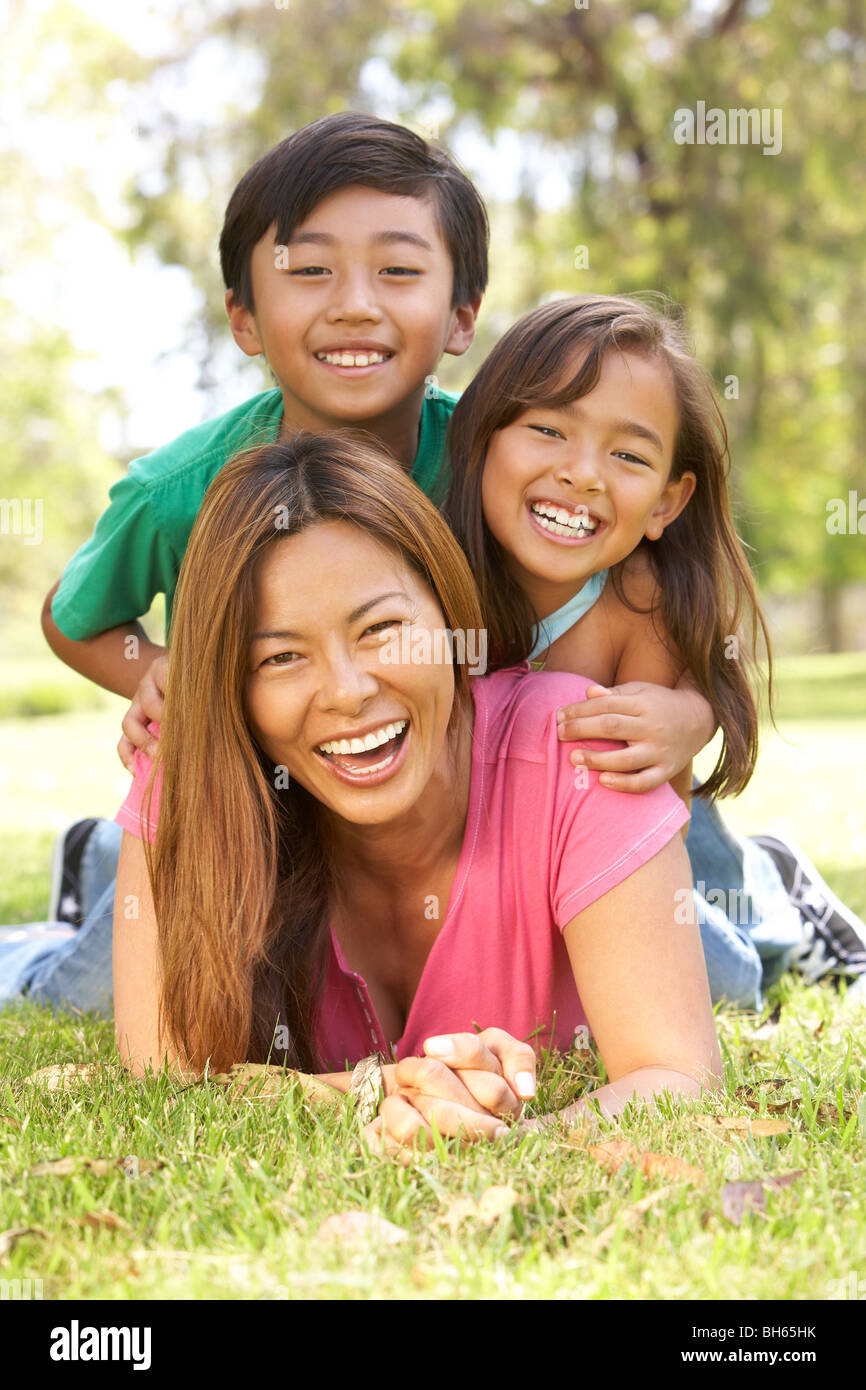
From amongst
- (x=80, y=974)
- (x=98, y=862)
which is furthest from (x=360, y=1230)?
(x=98, y=862)

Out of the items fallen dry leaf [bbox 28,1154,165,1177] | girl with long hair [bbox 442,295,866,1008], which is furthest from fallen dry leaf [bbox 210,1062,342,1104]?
girl with long hair [bbox 442,295,866,1008]

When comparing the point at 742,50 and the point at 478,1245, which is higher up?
the point at 742,50

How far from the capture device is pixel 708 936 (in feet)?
12.0

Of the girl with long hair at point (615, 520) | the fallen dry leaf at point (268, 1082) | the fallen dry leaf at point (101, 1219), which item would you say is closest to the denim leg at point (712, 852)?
the girl with long hair at point (615, 520)

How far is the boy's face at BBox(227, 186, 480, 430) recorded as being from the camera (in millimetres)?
3498

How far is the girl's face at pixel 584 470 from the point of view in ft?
10.7

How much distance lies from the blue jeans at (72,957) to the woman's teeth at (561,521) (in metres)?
1.71

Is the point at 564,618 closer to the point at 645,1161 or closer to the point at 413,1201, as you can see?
the point at 645,1161

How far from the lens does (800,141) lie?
12.5m

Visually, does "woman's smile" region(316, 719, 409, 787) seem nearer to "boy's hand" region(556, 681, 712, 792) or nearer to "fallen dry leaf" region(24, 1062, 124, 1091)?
"boy's hand" region(556, 681, 712, 792)

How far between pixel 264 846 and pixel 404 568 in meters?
0.63
